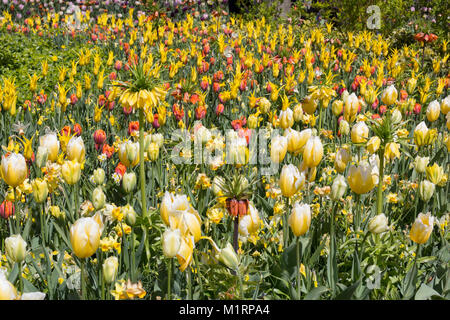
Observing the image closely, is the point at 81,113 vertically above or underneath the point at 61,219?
above

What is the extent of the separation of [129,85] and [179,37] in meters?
5.68

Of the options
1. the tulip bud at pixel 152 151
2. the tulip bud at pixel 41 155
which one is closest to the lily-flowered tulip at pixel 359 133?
the tulip bud at pixel 152 151

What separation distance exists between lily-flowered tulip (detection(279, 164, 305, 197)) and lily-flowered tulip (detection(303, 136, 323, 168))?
0.67ft

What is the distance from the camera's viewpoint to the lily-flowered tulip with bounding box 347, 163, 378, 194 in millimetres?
1744

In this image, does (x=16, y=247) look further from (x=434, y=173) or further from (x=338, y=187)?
(x=434, y=173)

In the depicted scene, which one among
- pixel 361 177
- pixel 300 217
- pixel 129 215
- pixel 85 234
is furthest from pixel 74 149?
pixel 361 177

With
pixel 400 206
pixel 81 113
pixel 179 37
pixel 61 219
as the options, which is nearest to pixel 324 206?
pixel 400 206

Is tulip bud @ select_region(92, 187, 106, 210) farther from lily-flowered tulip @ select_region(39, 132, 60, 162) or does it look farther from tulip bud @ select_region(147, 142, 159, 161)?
tulip bud @ select_region(147, 142, 159, 161)

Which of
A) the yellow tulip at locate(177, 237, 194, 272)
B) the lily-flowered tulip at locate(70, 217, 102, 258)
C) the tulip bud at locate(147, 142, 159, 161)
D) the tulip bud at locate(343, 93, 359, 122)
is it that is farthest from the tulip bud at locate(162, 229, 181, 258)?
the tulip bud at locate(343, 93, 359, 122)

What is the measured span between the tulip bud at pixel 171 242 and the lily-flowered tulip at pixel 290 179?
460 millimetres

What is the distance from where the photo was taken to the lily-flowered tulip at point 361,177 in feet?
5.72
